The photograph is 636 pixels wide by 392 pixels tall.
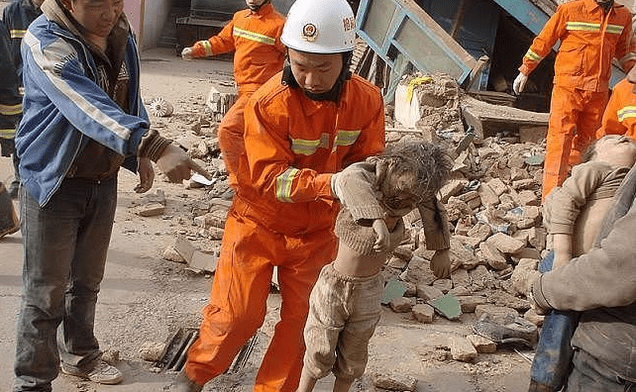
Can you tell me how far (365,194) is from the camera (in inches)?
102

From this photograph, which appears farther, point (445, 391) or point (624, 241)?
point (445, 391)

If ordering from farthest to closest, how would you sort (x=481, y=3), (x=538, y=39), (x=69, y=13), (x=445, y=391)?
(x=481, y=3) → (x=538, y=39) → (x=445, y=391) → (x=69, y=13)

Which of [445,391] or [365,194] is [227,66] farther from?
[365,194]

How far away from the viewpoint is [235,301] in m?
3.21

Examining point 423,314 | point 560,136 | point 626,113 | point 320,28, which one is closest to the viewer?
point 320,28

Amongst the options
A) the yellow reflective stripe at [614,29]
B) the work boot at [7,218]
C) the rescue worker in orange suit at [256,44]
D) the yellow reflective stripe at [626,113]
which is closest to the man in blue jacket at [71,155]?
the work boot at [7,218]

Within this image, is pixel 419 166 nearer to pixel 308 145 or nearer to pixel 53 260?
pixel 308 145

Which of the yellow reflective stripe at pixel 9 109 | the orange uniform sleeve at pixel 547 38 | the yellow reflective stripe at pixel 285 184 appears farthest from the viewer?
the orange uniform sleeve at pixel 547 38

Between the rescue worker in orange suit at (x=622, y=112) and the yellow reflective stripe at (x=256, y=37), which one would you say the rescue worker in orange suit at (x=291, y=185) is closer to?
the rescue worker in orange suit at (x=622, y=112)

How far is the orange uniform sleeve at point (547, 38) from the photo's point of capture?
7.04 m

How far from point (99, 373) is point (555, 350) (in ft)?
7.79

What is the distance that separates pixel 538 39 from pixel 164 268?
4.49 meters

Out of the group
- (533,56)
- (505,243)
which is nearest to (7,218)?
(505,243)

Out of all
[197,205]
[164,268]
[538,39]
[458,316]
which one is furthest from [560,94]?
[164,268]
